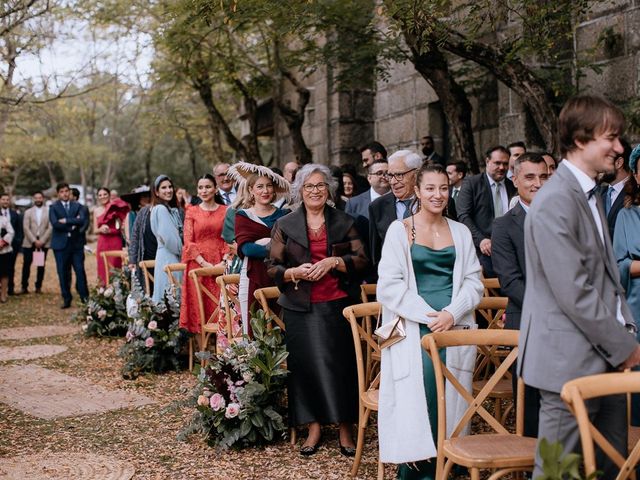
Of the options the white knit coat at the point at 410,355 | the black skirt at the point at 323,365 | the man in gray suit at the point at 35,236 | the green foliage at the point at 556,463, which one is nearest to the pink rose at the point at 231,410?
the black skirt at the point at 323,365

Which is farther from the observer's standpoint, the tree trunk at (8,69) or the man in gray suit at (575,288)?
the tree trunk at (8,69)

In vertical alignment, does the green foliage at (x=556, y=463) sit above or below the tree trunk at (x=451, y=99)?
below

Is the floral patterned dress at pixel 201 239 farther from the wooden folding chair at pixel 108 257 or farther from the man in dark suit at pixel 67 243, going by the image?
the man in dark suit at pixel 67 243

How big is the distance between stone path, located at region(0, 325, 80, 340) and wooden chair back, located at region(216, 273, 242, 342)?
555 centimetres

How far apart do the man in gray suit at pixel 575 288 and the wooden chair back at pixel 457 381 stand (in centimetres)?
63

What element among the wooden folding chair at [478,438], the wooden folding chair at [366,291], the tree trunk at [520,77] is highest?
the tree trunk at [520,77]

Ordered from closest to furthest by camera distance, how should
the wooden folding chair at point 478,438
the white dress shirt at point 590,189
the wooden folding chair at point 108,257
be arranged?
the white dress shirt at point 590,189 < the wooden folding chair at point 478,438 < the wooden folding chair at point 108,257

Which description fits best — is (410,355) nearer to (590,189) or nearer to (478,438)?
(478,438)

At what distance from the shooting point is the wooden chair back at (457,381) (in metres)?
4.05

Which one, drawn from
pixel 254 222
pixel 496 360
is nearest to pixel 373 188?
pixel 254 222

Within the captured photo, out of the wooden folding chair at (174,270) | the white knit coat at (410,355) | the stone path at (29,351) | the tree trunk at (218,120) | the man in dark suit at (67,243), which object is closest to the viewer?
the white knit coat at (410,355)

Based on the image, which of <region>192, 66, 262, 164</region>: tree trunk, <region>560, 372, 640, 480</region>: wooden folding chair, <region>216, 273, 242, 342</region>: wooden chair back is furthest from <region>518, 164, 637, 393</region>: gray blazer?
<region>192, 66, 262, 164</region>: tree trunk

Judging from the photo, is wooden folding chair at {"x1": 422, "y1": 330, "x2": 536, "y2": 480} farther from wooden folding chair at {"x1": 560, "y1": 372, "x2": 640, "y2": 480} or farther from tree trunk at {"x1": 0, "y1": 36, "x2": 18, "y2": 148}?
tree trunk at {"x1": 0, "y1": 36, "x2": 18, "y2": 148}

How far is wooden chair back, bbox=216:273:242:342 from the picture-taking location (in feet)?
23.9
